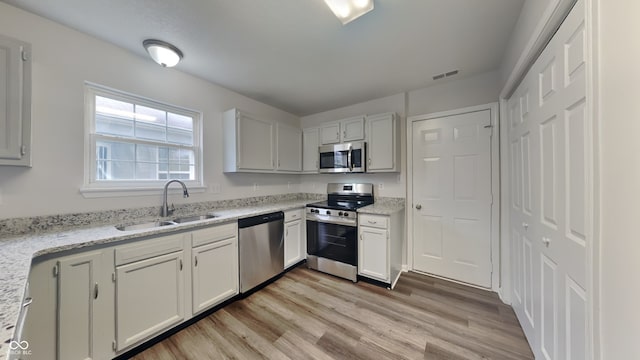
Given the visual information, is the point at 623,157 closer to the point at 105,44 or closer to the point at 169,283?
the point at 169,283

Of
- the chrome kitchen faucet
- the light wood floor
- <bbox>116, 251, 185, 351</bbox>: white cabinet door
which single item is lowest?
the light wood floor

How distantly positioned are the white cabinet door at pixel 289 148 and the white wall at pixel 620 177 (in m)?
3.04

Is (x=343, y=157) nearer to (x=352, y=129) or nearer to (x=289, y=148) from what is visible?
(x=352, y=129)

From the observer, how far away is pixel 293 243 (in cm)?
297

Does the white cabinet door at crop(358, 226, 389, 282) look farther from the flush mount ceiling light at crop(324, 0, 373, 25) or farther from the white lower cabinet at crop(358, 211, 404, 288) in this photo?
the flush mount ceiling light at crop(324, 0, 373, 25)

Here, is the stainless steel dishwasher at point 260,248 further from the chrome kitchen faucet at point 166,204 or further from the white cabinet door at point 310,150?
the white cabinet door at point 310,150

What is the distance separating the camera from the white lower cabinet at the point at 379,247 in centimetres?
251

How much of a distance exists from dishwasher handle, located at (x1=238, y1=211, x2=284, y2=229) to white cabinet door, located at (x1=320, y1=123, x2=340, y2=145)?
1367 millimetres

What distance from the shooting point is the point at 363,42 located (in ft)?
6.20

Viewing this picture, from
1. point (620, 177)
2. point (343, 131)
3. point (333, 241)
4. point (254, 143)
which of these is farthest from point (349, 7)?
point (333, 241)

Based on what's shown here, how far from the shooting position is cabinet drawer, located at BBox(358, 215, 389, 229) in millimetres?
2521

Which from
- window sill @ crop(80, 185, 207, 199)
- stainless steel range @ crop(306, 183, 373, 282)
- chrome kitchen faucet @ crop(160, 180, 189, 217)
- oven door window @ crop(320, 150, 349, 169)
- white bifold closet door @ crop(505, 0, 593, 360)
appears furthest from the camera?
oven door window @ crop(320, 150, 349, 169)

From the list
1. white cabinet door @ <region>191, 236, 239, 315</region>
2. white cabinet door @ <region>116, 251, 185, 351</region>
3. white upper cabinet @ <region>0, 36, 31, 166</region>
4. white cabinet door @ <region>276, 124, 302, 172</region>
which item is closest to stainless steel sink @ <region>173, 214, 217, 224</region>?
white cabinet door @ <region>191, 236, 239, 315</region>

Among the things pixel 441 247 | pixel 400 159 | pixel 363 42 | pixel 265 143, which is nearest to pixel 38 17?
pixel 265 143
